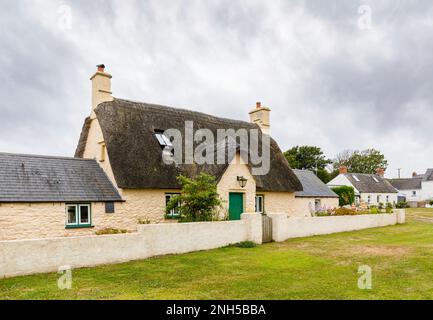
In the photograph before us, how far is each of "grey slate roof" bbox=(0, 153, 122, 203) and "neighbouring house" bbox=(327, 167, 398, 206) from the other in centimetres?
3699

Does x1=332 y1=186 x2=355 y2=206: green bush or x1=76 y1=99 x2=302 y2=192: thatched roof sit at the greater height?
x1=76 y1=99 x2=302 y2=192: thatched roof

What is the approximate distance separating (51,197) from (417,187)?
6623cm

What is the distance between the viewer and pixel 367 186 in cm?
4856

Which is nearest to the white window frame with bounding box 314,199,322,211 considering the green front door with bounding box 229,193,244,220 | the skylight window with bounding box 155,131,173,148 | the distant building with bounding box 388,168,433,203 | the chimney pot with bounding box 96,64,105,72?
the green front door with bounding box 229,193,244,220

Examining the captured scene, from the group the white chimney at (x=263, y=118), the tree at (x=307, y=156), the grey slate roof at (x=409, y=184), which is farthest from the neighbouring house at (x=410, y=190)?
the white chimney at (x=263, y=118)

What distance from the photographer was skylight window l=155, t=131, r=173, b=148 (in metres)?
A: 17.1

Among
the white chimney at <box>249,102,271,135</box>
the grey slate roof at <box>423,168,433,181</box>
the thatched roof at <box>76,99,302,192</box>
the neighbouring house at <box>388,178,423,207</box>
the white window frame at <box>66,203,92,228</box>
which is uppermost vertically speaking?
the white chimney at <box>249,102,271,135</box>

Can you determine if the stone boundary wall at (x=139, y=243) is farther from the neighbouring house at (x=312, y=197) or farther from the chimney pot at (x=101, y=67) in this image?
the chimney pot at (x=101, y=67)

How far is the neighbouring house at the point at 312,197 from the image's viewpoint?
24.9 m

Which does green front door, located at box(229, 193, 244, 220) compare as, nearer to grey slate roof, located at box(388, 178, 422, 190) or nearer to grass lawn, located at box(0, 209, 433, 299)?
grass lawn, located at box(0, 209, 433, 299)

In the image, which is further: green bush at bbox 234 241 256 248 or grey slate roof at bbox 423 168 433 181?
grey slate roof at bbox 423 168 433 181

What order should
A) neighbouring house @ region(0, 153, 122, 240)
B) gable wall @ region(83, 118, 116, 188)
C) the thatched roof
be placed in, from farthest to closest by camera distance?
gable wall @ region(83, 118, 116, 188) < the thatched roof < neighbouring house @ region(0, 153, 122, 240)
